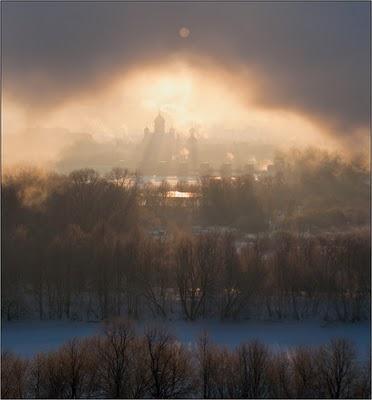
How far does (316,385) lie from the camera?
29.8ft

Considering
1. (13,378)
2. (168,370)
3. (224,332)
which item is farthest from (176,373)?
(224,332)

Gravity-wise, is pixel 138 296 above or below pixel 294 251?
below

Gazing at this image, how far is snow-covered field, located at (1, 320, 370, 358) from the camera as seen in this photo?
13.8m

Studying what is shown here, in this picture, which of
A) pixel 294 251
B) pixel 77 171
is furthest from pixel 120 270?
pixel 77 171

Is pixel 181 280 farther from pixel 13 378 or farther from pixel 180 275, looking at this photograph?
pixel 13 378

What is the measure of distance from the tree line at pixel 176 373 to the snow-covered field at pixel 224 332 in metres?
3.66

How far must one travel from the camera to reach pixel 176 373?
9.48 metres

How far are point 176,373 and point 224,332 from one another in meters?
5.63

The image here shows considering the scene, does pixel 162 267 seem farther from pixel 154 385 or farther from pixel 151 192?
pixel 151 192

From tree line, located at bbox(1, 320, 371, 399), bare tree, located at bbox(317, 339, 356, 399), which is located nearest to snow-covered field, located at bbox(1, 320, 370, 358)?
bare tree, located at bbox(317, 339, 356, 399)

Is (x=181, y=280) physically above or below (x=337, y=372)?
above

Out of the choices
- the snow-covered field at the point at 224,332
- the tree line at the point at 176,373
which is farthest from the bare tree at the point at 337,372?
the snow-covered field at the point at 224,332

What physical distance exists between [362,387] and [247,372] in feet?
6.56

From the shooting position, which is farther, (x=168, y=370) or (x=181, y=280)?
(x=181, y=280)
